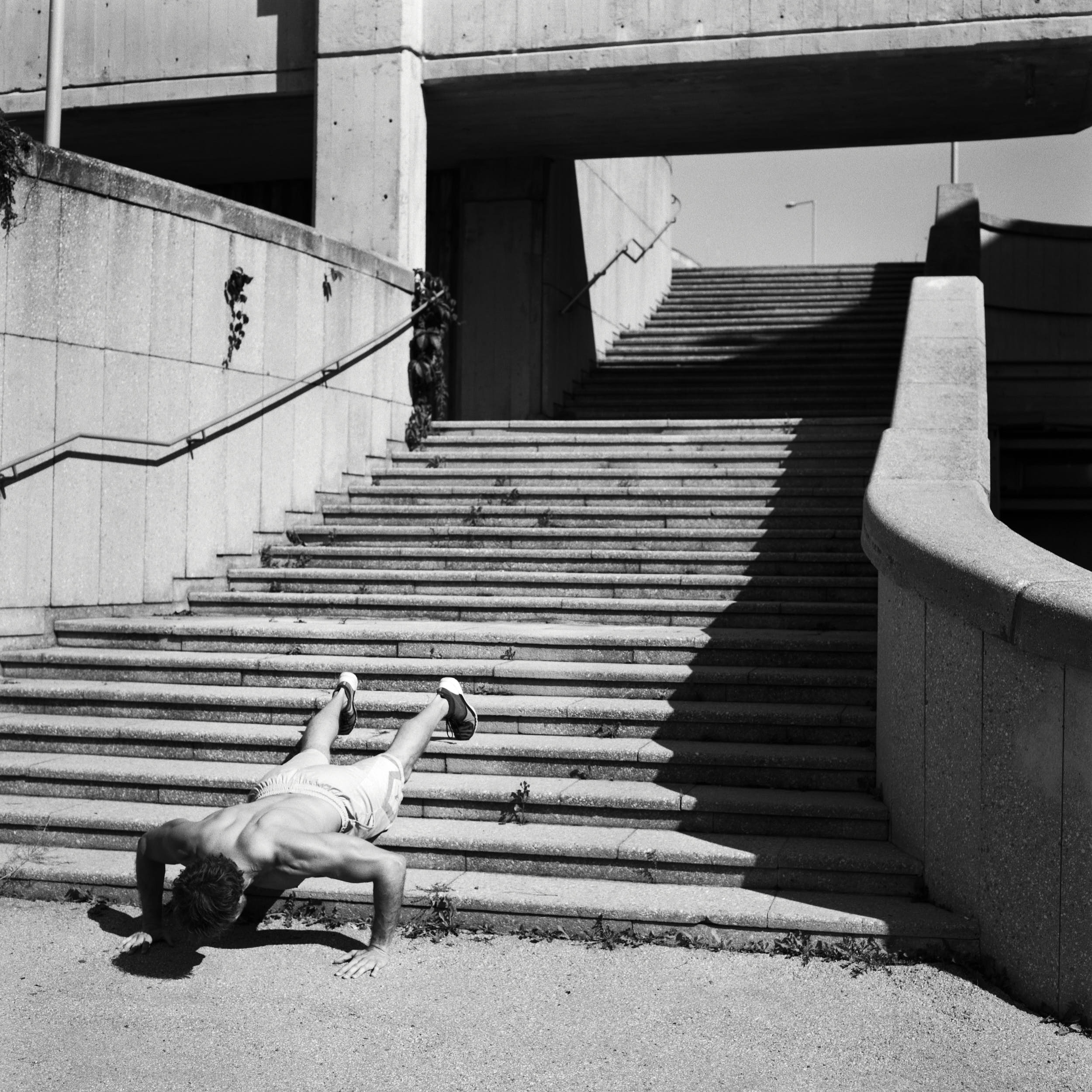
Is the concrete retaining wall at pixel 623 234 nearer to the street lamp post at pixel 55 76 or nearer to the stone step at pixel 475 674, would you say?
the street lamp post at pixel 55 76

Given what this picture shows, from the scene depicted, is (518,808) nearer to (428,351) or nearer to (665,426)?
(665,426)

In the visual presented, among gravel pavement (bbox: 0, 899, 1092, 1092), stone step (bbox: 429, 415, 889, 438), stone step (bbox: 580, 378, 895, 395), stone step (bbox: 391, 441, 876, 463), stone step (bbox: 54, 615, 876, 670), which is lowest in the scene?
gravel pavement (bbox: 0, 899, 1092, 1092)

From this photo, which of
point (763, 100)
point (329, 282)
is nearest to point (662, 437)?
point (329, 282)

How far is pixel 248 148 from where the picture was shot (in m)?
15.3

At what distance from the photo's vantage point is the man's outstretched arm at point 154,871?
5359 millimetres

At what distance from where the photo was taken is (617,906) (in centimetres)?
550

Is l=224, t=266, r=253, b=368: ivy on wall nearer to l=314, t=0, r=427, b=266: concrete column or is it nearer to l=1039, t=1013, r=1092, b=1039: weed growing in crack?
l=314, t=0, r=427, b=266: concrete column

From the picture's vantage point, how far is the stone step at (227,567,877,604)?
27.9 feet

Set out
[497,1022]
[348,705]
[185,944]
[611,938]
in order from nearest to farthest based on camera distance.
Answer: [497,1022]
[185,944]
[611,938]
[348,705]

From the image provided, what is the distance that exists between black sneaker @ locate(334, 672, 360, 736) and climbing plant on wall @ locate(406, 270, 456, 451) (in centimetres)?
550

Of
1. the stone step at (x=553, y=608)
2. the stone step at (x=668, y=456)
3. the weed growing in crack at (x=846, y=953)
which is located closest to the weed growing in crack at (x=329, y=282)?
the stone step at (x=668, y=456)

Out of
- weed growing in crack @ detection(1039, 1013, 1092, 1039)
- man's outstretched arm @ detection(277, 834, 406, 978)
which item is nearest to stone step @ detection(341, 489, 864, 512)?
man's outstretched arm @ detection(277, 834, 406, 978)

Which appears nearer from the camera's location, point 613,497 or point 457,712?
point 457,712

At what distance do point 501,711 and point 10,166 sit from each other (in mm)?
4381
